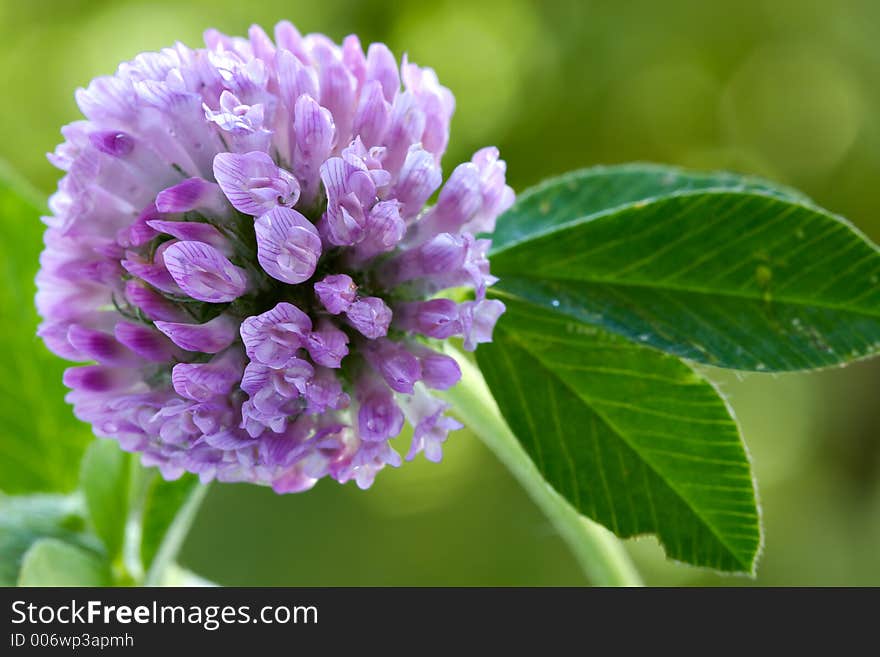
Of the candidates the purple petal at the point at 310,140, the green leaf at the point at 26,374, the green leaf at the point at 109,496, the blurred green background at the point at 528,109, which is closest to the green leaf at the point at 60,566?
the green leaf at the point at 109,496

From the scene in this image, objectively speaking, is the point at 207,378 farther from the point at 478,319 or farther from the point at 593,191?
the point at 593,191

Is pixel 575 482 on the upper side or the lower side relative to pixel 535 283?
lower

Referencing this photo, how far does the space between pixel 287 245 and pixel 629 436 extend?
26 centimetres

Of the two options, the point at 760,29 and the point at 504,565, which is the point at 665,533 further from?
the point at 760,29

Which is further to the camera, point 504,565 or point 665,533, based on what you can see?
point 504,565

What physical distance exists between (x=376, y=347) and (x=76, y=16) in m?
2.97

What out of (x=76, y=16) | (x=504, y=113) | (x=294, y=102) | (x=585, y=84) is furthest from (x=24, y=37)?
(x=294, y=102)

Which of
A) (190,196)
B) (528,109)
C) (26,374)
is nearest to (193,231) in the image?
(190,196)

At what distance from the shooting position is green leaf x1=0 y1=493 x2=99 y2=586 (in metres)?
0.77

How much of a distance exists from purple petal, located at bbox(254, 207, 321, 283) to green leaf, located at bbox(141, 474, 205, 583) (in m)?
0.24

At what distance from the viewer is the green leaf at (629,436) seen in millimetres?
635

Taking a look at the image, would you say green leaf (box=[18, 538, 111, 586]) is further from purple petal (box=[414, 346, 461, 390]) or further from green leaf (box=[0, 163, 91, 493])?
purple petal (box=[414, 346, 461, 390])

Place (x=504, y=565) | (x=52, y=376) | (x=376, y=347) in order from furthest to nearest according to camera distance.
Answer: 1. (x=504, y=565)
2. (x=52, y=376)
3. (x=376, y=347)
